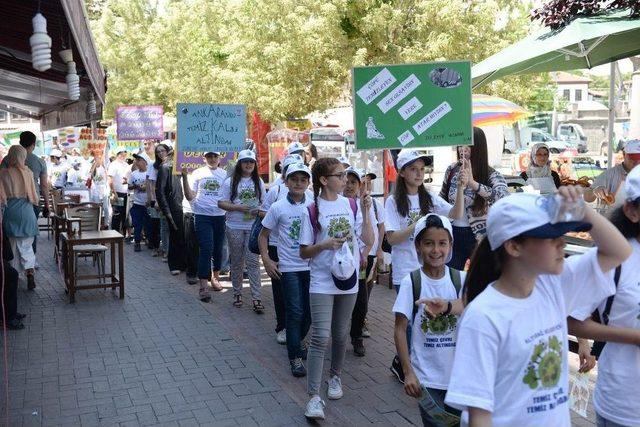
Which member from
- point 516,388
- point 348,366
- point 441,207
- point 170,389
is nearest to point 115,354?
point 170,389

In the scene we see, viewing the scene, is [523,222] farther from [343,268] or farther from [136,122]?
[136,122]

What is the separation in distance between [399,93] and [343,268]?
201 cm

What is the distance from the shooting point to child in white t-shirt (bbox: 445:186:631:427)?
226 cm

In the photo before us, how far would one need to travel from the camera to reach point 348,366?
6539 mm

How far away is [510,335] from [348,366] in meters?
4.36

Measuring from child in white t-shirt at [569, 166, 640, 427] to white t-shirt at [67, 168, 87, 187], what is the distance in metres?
15.7

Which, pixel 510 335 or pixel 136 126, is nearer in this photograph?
pixel 510 335

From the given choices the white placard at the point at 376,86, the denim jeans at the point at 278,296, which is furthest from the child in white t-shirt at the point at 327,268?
the denim jeans at the point at 278,296

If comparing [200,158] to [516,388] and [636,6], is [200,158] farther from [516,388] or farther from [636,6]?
[516,388]

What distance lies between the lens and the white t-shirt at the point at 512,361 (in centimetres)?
229

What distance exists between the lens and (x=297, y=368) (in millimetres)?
6234

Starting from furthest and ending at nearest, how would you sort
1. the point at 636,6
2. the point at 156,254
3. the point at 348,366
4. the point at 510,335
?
1. the point at 156,254
2. the point at 636,6
3. the point at 348,366
4. the point at 510,335

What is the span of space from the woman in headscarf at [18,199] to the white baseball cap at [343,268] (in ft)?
17.8

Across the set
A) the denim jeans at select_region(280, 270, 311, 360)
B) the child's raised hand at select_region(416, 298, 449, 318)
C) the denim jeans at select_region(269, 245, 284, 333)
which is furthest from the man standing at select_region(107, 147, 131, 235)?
the child's raised hand at select_region(416, 298, 449, 318)
